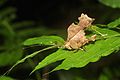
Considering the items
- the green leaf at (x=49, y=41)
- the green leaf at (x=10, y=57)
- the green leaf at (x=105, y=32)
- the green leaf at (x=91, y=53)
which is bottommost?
the green leaf at (x=91, y=53)

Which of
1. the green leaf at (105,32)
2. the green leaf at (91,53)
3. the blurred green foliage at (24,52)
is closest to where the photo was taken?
the green leaf at (91,53)

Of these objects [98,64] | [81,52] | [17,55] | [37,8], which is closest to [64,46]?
[81,52]

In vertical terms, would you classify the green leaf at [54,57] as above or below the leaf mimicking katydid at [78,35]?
below

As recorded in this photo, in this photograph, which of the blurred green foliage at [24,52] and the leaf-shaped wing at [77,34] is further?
→ the blurred green foliage at [24,52]

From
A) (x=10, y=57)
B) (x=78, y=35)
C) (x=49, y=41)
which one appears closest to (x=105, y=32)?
(x=78, y=35)

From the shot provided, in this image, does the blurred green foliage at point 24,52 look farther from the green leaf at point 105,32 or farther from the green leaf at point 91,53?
the green leaf at point 91,53

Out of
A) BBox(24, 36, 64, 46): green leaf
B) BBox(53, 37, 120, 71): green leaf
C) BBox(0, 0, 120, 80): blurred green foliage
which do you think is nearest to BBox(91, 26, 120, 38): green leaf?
BBox(53, 37, 120, 71): green leaf

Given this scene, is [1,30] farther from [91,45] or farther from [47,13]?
[91,45]

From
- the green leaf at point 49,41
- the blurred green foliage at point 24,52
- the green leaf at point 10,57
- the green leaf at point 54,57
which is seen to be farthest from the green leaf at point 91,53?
the green leaf at point 10,57
